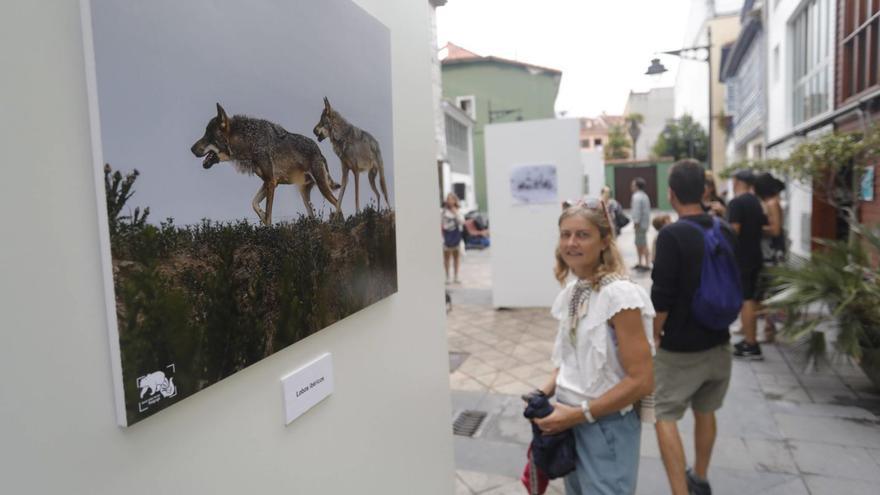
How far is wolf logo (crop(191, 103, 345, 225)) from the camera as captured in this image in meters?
1.09

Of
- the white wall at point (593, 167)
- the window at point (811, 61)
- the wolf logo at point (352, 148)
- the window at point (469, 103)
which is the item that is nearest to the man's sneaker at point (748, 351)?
the wolf logo at point (352, 148)

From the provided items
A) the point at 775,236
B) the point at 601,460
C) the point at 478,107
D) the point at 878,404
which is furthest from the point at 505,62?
the point at 601,460

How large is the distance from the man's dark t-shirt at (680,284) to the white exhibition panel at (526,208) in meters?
4.96

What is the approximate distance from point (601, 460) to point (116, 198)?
1.81 meters

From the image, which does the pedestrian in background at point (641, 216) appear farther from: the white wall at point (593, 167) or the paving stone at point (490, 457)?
the white wall at point (593, 167)

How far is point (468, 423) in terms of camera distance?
4.12 m

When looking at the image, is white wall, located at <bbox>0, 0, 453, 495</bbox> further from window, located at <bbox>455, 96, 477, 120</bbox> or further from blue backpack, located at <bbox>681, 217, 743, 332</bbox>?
window, located at <bbox>455, 96, 477, 120</bbox>

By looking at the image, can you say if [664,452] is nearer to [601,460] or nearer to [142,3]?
[601,460]

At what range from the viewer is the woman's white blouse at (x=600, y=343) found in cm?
195

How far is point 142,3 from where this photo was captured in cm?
92

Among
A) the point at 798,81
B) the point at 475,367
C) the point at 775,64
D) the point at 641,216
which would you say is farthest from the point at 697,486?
the point at 775,64

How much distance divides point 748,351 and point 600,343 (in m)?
4.12

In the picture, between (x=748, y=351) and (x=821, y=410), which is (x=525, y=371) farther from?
(x=821, y=410)

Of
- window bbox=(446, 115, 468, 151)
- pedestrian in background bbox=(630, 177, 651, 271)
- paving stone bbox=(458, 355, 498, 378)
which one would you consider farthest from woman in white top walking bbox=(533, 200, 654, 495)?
window bbox=(446, 115, 468, 151)
